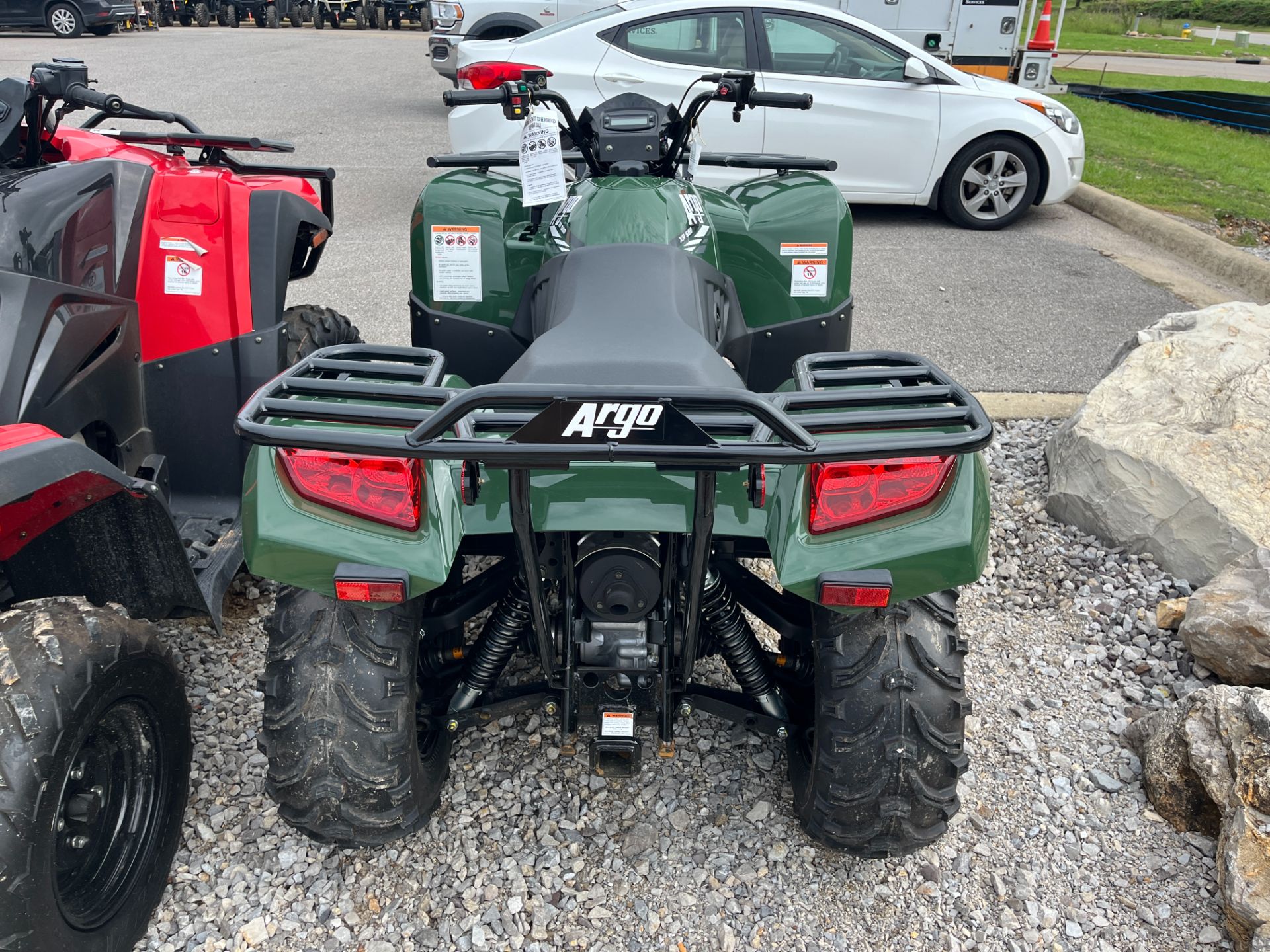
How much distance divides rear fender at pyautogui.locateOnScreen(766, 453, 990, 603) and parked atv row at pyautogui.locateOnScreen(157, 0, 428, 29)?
28.4m

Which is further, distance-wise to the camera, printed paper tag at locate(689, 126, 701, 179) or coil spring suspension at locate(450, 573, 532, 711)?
printed paper tag at locate(689, 126, 701, 179)

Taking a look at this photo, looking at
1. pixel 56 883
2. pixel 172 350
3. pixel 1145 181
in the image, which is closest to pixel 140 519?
pixel 56 883

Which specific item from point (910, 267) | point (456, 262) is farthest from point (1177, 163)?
point (456, 262)

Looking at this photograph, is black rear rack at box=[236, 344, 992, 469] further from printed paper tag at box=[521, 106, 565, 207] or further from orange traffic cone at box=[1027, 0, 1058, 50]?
orange traffic cone at box=[1027, 0, 1058, 50]

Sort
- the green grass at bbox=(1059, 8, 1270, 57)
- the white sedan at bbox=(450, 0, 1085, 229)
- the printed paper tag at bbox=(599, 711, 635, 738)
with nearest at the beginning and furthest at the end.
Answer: the printed paper tag at bbox=(599, 711, 635, 738) < the white sedan at bbox=(450, 0, 1085, 229) < the green grass at bbox=(1059, 8, 1270, 57)

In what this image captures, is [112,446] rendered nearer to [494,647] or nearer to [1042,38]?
[494,647]

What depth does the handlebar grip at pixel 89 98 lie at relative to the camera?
10.2 ft

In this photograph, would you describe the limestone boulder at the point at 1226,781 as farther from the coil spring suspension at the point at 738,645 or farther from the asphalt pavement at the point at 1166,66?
the asphalt pavement at the point at 1166,66

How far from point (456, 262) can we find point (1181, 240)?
257 inches

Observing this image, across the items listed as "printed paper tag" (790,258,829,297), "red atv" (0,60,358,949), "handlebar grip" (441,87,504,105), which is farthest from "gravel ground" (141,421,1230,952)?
"handlebar grip" (441,87,504,105)

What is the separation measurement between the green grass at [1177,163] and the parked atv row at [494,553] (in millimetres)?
7286

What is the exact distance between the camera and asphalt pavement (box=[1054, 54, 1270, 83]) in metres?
20.5

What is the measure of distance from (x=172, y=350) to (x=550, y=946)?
2205mm

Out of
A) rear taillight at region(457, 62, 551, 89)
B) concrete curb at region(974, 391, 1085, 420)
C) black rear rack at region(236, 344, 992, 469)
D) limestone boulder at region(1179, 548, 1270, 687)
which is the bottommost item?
concrete curb at region(974, 391, 1085, 420)
